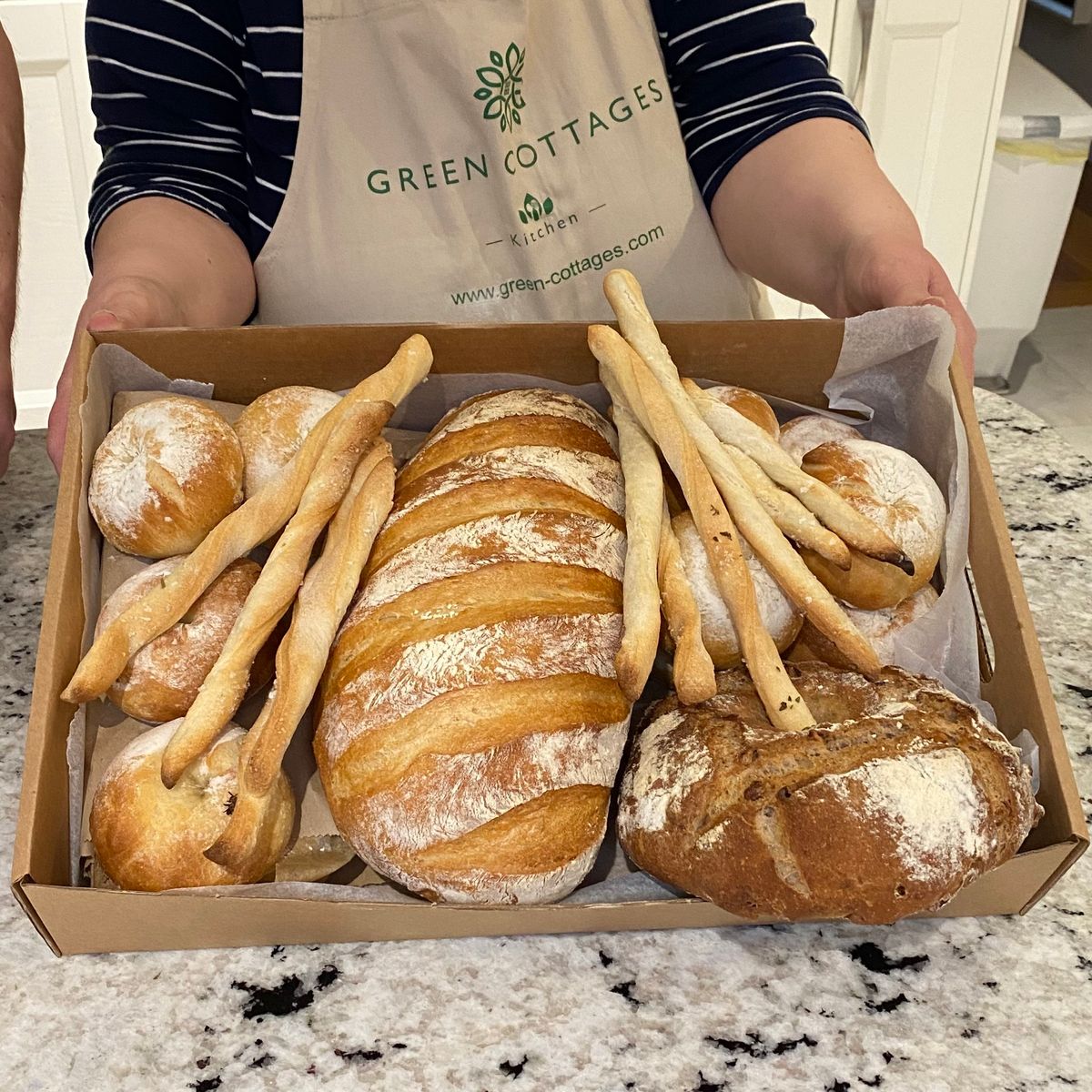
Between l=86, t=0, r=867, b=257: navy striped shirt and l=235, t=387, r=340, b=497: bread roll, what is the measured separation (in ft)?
1.23

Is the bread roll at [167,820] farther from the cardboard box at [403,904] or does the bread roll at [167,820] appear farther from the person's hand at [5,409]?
the person's hand at [5,409]

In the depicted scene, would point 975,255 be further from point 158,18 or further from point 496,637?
point 496,637

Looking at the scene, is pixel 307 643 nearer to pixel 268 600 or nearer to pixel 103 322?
pixel 268 600

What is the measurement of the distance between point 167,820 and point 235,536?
0.68 ft


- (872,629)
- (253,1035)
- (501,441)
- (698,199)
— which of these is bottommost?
(253,1035)

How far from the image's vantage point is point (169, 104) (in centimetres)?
107

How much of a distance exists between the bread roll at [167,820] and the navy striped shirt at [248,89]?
68 cm

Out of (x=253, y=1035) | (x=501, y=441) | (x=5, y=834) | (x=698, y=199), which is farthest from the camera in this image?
(x=698, y=199)

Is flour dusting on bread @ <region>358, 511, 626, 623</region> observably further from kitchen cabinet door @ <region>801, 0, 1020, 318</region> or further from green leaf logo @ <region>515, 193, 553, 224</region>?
kitchen cabinet door @ <region>801, 0, 1020, 318</region>

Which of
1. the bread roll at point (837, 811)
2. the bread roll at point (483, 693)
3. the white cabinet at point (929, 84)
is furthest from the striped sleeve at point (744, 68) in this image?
the white cabinet at point (929, 84)

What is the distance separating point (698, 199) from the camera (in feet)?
3.81

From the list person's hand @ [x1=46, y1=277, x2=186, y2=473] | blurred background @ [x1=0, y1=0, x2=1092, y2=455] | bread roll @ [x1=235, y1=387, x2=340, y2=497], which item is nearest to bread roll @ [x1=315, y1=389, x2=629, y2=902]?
bread roll @ [x1=235, y1=387, x2=340, y2=497]

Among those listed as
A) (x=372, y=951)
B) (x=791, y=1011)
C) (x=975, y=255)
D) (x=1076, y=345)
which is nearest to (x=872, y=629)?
(x=791, y=1011)

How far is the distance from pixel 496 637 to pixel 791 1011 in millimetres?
275
